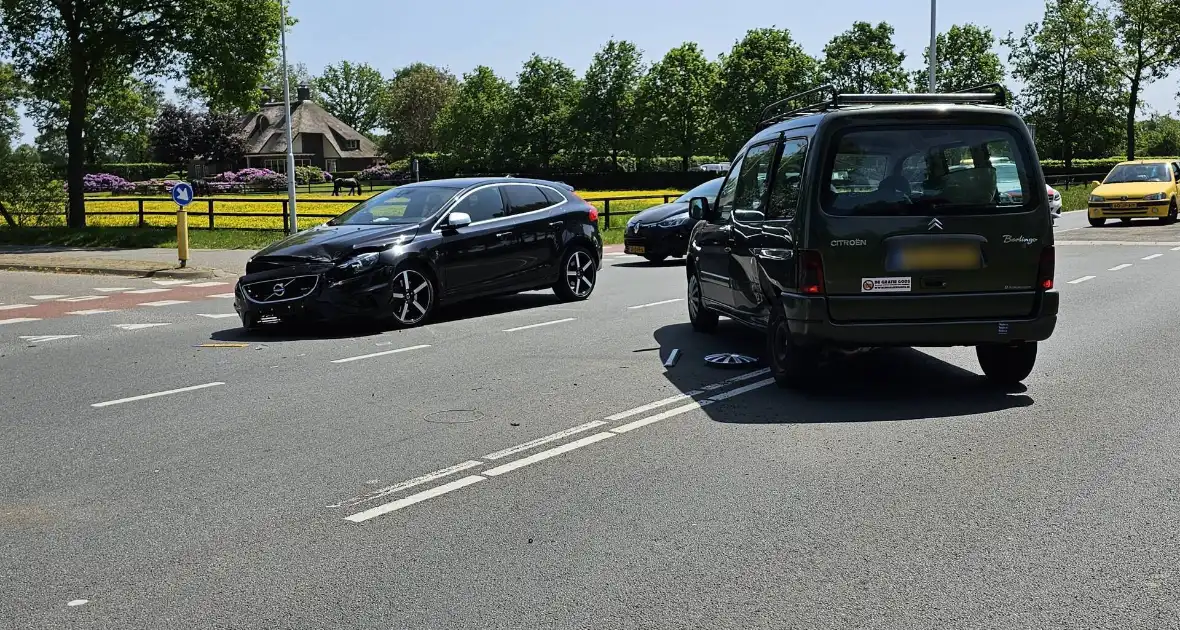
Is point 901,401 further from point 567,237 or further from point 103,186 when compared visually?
point 103,186

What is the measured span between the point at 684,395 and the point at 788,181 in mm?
1622

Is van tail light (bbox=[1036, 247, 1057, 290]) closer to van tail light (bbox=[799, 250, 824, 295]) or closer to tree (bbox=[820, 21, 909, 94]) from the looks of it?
van tail light (bbox=[799, 250, 824, 295])

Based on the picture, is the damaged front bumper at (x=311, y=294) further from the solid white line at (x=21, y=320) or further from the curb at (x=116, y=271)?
the curb at (x=116, y=271)

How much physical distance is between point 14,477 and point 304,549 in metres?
2.21

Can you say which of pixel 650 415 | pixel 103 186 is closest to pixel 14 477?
pixel 650 415

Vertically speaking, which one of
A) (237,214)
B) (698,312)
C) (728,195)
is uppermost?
(728,195)

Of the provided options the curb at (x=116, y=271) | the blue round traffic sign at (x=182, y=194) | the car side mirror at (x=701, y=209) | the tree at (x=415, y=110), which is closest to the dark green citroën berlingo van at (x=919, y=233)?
the car side mirror at (x=701, y=209)

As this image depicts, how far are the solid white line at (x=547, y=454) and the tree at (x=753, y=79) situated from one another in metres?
84.6

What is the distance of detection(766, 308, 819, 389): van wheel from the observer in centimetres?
806

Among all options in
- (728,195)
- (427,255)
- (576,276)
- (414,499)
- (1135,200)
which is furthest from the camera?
(1135,200)

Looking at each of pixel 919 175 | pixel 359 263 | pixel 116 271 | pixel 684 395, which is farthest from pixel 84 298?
pixel 919 175

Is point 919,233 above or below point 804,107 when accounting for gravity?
below

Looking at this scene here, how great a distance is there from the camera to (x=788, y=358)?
8141mm

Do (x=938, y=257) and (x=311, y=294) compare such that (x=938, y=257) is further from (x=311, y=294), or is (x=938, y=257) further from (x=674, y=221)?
(x=674, y=221)
